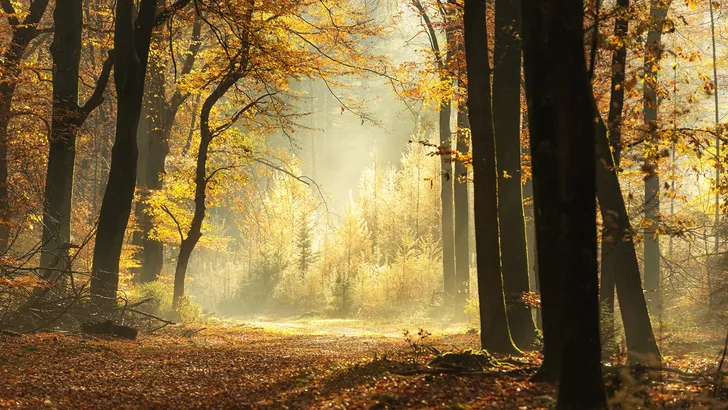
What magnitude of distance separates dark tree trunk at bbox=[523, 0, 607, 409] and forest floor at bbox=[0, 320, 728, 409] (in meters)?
0.76

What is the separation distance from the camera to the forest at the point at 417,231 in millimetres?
4496

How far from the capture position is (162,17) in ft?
41.8

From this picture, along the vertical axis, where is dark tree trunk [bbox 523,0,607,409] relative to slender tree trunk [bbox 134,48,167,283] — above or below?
below

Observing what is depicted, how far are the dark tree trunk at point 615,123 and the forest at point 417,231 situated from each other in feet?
0.16

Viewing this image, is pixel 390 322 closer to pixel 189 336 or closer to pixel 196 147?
pixel 196 147

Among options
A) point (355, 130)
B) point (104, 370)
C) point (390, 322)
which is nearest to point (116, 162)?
point (104, 370)

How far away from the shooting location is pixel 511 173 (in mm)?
9531

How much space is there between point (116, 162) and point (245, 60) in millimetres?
3237

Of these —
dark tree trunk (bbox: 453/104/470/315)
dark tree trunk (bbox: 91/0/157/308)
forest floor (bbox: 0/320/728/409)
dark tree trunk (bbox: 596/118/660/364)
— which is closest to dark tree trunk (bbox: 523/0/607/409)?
forest floor (bbox: 0/320/728/409)

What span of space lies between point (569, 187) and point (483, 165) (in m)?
3.62

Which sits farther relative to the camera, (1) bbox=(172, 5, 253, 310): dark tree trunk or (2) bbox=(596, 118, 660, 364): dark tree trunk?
(1) bbox=(172, 5, 253, 310): dark tree trunk

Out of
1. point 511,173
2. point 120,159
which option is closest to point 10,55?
point 120,159

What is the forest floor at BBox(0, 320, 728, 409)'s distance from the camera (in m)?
5.24

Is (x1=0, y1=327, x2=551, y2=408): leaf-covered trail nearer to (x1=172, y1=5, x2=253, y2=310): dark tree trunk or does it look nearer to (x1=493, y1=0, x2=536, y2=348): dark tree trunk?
(x1=493, y1=0, x2=536, y2=348): dark tree trunk
